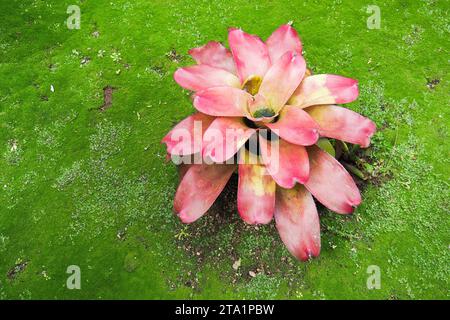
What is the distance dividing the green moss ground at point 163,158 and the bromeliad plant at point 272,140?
307mm

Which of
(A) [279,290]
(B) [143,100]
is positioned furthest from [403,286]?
(B) [143,100]

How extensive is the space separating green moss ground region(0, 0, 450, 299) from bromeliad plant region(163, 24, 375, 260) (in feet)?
1.01

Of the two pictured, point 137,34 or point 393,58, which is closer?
point 393,58

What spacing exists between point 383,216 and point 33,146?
5.88 feet

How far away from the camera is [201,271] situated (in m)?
1.85

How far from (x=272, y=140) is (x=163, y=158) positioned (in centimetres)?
69

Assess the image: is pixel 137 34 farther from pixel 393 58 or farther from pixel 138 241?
pixel 393 58

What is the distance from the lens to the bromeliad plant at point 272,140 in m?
1.57

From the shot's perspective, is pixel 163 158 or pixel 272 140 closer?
pixel 272 140

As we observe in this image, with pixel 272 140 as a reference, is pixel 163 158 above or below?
below

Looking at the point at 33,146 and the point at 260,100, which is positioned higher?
the point at 260,100

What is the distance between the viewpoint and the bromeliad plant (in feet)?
5.16

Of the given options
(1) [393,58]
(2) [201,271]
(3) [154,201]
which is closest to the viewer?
(2) [201,271]

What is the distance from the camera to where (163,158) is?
2.13m
